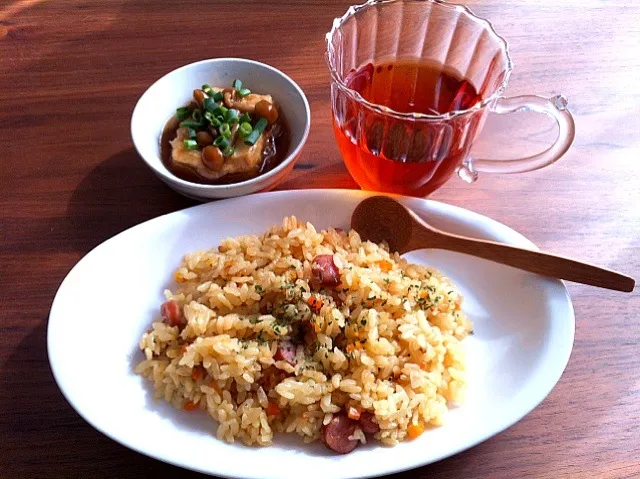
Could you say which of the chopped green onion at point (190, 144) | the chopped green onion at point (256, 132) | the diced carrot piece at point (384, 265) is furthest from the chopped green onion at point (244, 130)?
the diced carrot piece at point (384, 265)

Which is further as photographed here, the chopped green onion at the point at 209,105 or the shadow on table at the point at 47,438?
the chopped green onion at the point at 209,105

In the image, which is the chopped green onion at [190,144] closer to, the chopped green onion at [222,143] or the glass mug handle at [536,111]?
the chopped green onion at [222,143]

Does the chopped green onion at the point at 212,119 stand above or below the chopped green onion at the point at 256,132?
above

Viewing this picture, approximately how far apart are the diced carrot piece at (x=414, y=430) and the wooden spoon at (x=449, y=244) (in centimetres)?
43

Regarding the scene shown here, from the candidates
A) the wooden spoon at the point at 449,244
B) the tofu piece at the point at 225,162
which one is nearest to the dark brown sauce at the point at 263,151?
the tofu piece at the point at 225,162

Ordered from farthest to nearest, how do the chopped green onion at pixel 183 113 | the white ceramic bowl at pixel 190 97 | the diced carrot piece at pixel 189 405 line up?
the chopped green onion at pixel 183 113 < the white ceramic bowl at pixel 190 97 < the diced carrot piece at pixel 189 405

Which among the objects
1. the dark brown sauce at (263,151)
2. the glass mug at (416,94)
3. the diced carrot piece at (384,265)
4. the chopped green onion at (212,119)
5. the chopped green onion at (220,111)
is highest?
the glass mug at (416,94)

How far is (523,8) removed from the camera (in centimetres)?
216

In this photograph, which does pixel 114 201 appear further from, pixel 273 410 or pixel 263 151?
pixel 273 410

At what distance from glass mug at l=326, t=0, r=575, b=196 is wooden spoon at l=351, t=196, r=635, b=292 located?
0.11 meters

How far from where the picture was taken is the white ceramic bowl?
147 centimetres

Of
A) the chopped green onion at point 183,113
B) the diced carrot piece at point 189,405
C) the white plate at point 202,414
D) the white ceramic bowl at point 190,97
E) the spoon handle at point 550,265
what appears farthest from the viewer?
the chopped green onion at point 183,113

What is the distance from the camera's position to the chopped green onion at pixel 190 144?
152cm

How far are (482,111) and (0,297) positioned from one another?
1.19 metres
